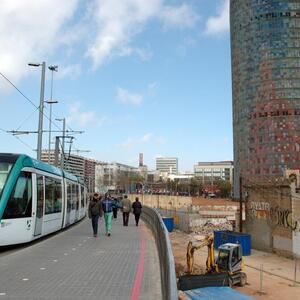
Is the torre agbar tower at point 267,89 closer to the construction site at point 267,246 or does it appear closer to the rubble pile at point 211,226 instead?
the rubble pile at point 211,226

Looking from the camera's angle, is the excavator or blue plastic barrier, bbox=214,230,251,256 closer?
the excavator

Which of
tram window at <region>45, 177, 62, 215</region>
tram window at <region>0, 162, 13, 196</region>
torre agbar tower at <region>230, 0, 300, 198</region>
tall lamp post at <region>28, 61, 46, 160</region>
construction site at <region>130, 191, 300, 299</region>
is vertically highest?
torre agbar tower at <region>230, 0, 300, 198</region>

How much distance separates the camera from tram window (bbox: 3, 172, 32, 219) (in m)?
14.4

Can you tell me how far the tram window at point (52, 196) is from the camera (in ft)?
58.7

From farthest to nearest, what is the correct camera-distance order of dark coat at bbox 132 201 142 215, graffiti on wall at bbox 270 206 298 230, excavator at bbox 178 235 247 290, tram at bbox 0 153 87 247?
graffiti on wall at bbox 270 206 298 230, dark coat at bbox 132 201 142 215, excavator at bbox 178 235 247 290, tram at bbox 0 153 87 247

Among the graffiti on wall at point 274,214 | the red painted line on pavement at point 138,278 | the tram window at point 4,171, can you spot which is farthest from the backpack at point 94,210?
the graffiti on wall at point 274,214

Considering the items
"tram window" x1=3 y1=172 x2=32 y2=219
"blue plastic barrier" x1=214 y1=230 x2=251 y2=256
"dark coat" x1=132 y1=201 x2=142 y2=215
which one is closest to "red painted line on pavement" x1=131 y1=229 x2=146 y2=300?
"tram window" x1=3 y1=172 x2=32 y2=219

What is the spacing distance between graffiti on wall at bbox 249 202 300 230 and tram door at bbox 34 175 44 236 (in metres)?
18.1

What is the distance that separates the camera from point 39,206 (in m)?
16.4

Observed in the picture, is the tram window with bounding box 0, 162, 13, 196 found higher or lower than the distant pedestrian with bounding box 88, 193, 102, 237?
higher

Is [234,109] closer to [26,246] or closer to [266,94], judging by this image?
[266,94]

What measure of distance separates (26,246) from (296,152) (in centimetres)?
12404

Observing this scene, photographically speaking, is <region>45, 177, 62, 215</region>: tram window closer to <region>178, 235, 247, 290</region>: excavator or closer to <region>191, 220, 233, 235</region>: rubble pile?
<region>178, 235, 247, 290</region>: excavator

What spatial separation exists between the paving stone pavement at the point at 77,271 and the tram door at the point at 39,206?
0.58 meters
